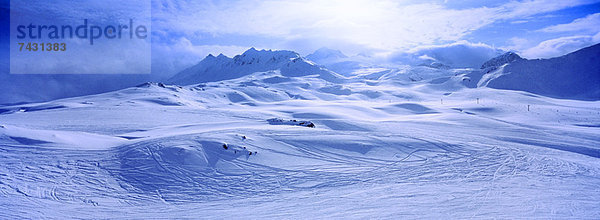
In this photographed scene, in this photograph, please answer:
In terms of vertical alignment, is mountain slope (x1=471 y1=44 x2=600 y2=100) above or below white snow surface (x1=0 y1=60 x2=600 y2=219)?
above

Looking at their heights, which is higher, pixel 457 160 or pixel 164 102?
pixel 164 102

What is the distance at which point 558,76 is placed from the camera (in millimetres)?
89500

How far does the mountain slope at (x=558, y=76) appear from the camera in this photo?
81.8m

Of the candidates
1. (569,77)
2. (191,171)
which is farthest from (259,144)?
(569,77)

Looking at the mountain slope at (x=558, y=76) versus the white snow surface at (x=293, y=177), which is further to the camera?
the mountain slope at (x=558, y=76)

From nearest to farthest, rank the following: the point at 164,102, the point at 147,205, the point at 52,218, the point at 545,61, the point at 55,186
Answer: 1. the point at 52,218
2. the point at 147,205
3. the point at 55,186
4. the point at 164,102
5. the point at 545,61

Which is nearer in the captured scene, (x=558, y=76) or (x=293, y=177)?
(x=293, y=177)

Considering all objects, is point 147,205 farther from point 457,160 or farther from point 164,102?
point 164,102

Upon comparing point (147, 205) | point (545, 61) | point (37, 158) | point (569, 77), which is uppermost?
point (545, 61)

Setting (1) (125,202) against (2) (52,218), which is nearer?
(2) (52,218)

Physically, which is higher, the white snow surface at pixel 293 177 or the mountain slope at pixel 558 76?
the mountain slope at pixel 558 76

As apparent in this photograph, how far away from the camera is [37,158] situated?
11.7 meters

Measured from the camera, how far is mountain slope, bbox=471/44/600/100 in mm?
81750

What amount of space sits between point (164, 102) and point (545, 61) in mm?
115918
